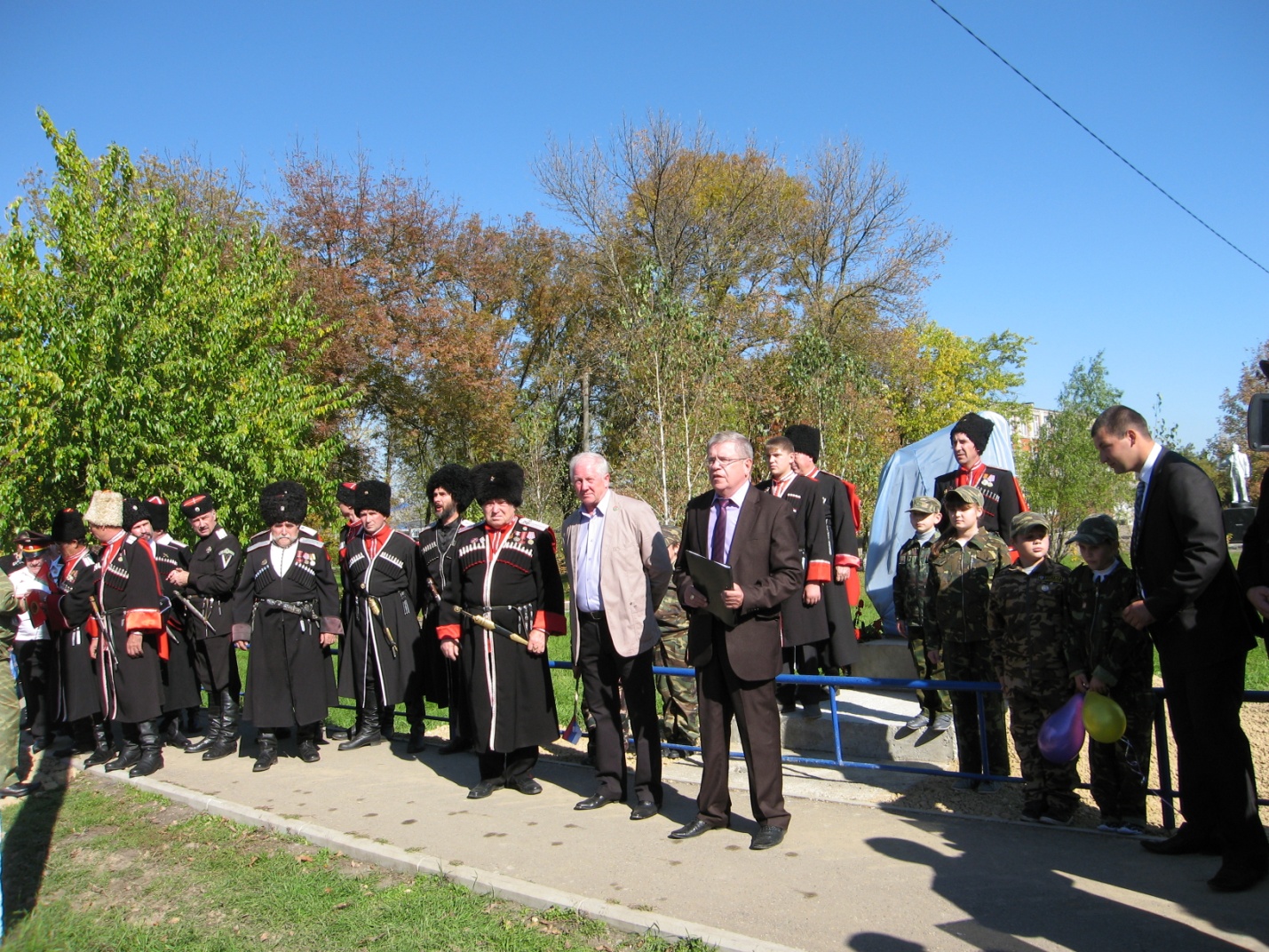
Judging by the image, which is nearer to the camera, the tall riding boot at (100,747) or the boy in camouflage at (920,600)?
the boy in camouflage at (920,600)

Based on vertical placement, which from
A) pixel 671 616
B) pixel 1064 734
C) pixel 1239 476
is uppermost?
pixel 1239 476

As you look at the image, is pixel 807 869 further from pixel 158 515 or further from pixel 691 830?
pixel 158 515

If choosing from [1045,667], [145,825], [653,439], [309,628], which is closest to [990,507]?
[1045,667]

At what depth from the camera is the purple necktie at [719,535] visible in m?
5.35

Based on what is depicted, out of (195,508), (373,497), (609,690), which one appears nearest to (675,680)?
(609,690)

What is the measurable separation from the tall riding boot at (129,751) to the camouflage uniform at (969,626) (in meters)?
6.20

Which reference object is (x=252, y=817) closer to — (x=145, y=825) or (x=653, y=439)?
(x=145, y=825)

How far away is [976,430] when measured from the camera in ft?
23.9

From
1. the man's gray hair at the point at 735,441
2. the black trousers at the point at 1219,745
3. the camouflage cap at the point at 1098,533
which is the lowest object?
the black trousers at the point at 1219,745

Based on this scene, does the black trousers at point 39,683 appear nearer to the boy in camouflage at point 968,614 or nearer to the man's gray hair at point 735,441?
the man's gray hair at point 735,441

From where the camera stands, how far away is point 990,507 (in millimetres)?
7074

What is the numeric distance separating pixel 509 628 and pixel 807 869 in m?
2.60

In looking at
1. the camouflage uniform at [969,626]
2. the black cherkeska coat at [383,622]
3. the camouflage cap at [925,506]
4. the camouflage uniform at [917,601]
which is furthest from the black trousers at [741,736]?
the black cherkeska coat at [383,622]

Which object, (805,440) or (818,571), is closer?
(818,571)
